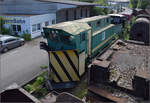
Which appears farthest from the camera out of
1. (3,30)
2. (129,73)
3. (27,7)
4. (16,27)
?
(27,7)

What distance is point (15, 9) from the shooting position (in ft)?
80.1

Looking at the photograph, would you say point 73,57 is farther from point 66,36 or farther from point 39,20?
point 39,20

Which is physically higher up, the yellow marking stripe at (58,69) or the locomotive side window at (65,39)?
the locomotive side window at (65,39)

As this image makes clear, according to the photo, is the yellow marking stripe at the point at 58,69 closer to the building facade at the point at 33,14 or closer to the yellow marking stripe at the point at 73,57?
the yellow marking stripe at the point at 73,57

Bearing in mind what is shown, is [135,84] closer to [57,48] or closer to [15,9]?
[57,48]

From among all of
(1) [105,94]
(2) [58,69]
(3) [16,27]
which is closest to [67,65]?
(2) [58,69]

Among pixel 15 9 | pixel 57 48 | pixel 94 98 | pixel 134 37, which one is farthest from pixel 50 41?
pixel 15 9

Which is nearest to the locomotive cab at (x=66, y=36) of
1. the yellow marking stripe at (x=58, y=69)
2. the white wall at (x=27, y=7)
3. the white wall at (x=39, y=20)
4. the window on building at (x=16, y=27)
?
the yellow marking stripe at (x=58, y=69)

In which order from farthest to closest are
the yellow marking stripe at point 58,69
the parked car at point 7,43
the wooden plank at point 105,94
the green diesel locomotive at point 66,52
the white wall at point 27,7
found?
the white wall at point 27,7 → the parked car at point 7,43 → the yellow marking stripe at point 58,69 → the green diesel locomotive at point 66,52 → the wooden plank at point 105,94

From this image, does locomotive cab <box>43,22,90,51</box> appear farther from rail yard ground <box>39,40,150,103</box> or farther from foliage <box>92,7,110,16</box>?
foliage <box>92,7,110,16</box>

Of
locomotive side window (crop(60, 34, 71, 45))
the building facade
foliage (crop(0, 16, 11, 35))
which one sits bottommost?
locomotive side window (crop(60, 34, 71, 45))

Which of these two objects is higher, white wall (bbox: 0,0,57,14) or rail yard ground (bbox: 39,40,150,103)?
white wall (bbox: 0,0,57,14)

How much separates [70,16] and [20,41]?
14.5 metres

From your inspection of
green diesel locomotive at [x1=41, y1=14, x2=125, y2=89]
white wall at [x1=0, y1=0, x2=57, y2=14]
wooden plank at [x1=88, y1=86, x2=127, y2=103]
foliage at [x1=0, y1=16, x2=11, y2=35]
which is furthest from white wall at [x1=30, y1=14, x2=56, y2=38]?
wooden plank at [x1=88, y1=86, x2=127, y2=103]
